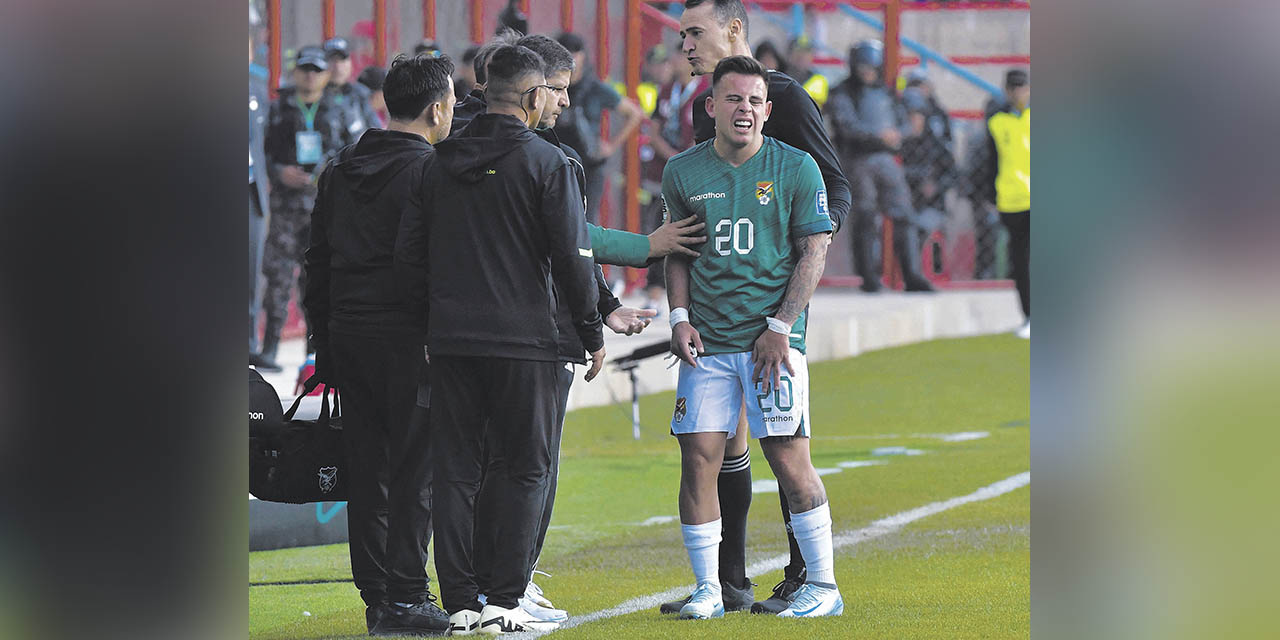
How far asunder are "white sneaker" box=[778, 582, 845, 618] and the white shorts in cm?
47

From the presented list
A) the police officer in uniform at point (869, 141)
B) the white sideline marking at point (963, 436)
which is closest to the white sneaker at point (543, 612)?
the white sideline marking at point (963, 436)

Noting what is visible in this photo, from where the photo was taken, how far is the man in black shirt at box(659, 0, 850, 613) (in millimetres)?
5637

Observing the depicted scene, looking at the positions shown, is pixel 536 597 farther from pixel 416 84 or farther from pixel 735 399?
pixel 416 84

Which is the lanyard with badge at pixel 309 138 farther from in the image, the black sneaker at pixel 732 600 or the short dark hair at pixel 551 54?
the black sneaker at pixel 732 600

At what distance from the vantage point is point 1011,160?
15.5 m

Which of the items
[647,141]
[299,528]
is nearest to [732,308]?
[299,528]

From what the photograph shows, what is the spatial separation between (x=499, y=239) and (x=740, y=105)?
837 millimetres

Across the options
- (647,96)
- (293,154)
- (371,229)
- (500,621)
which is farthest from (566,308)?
(647,96)

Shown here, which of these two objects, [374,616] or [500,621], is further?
[374,616]

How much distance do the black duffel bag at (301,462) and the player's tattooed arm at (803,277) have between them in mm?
1385

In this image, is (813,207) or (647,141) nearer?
(813,207)
